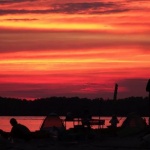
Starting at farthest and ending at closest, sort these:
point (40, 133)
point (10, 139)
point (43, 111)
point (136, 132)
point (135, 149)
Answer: point (43, 111), point (136, 132), point (40, 133), point (10, 139), point (135, 149)

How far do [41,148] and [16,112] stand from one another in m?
74.5

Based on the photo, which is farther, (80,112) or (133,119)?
(133,119)

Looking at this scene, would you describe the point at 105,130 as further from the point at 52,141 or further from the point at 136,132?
the point at 52,141

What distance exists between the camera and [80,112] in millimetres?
28219

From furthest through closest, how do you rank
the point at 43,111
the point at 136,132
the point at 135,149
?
1. the point at 43,111
2. the point at 136,132
3. the point at 135,149

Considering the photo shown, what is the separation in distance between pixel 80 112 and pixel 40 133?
90.1 inches

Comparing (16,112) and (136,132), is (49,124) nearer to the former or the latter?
(136,132)

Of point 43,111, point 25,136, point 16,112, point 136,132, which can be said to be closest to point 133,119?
point 136,132

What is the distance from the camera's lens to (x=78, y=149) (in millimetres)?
20516

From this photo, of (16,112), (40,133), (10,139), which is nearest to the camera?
(10,139)

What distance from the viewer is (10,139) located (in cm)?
2300

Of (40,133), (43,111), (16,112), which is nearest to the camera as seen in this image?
(40,133)

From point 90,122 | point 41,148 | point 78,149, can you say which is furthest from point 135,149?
point 90,122

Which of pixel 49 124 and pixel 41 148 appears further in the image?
pixel 49 124
